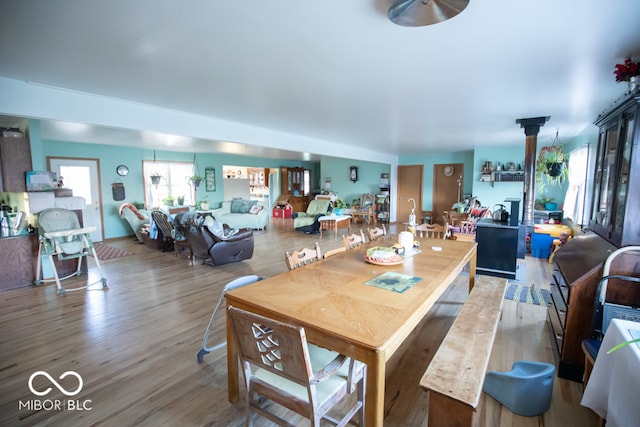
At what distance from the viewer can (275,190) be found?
1200 centimetres

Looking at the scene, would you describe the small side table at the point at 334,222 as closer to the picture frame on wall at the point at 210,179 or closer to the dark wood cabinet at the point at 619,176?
the picture frame on wall at the point at 210,179

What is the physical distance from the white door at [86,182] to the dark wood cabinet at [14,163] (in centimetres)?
295

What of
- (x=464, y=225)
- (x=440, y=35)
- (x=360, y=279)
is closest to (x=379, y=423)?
(x=360, y=279)

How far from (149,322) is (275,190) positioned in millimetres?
9204

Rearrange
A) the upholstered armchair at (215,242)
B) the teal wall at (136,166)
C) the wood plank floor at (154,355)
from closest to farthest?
the wood plank floor at (154,355) → the upholstered armchair at (215,242) → the teal wall at (136,166)

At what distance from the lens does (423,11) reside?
149 centimetres

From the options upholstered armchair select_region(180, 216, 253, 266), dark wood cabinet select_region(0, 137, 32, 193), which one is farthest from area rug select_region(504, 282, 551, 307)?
dark wood cabinet select_region(0, 137, 32, 193)

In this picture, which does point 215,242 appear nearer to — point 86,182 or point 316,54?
point 316,54

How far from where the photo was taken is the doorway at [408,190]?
32.6ft

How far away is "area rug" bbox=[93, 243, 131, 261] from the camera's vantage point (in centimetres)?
577

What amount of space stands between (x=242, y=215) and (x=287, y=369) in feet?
24.5

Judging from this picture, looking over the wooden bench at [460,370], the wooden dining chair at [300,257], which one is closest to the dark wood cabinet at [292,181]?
the wooden dining chair at [300,257]

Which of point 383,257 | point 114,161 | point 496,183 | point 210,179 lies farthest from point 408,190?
point 114,161

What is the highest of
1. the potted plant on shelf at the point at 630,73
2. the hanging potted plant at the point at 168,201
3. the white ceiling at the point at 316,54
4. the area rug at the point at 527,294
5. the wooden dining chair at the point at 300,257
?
the white ceiling at the point at 316,54
